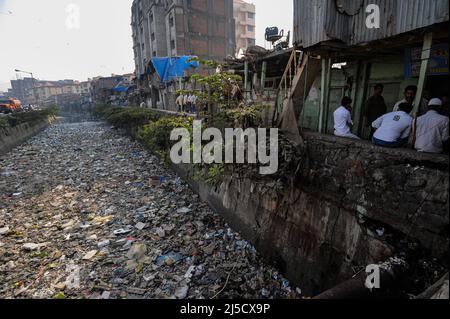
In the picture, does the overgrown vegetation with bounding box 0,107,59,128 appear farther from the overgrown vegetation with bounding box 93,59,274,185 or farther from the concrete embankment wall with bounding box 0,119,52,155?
the overgrown vegetation with bounding box 93,59,274,185

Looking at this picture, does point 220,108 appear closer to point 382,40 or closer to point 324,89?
point 324,89

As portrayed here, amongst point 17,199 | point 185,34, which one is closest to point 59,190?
point 17,199

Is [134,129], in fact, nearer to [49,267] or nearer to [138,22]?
[49,267]

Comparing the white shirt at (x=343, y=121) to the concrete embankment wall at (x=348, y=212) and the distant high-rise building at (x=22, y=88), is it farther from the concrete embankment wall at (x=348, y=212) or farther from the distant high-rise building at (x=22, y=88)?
the distant high-rise building at (x=22, y=88)

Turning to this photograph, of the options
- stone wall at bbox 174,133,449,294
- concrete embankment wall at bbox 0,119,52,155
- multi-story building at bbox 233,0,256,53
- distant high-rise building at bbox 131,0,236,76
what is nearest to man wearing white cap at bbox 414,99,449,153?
stone wall at bbox 174,133,449,294

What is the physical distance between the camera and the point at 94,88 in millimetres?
42562

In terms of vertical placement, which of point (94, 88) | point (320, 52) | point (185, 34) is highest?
point (185, 34)

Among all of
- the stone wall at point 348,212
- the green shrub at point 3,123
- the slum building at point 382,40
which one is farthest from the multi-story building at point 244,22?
the stone wall at point 348,212

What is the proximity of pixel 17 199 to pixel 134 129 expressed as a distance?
30.7 ft

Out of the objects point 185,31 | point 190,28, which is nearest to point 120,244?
point 185,31

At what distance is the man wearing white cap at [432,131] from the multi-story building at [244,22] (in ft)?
133

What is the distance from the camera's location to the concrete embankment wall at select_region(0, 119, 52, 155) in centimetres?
1336

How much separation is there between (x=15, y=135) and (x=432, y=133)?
68.4 feet

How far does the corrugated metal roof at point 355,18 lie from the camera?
2979 millimetres
